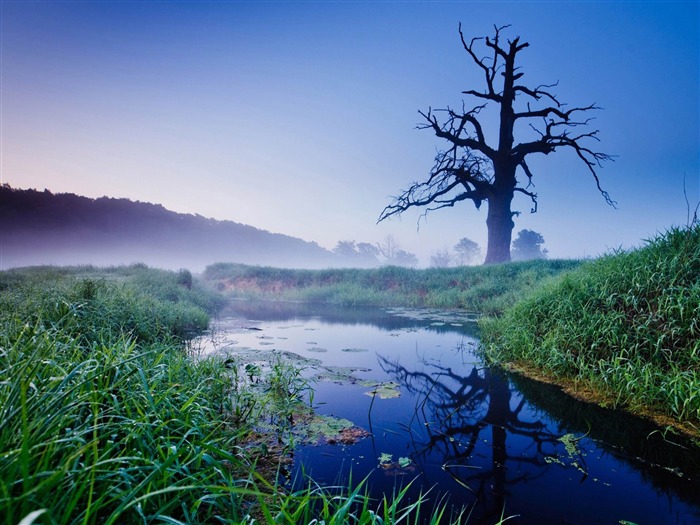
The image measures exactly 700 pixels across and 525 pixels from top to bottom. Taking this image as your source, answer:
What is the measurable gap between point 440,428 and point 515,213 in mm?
19709

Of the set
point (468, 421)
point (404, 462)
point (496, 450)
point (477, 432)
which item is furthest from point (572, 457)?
point (404, 462)

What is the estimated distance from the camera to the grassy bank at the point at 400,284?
45.3ft

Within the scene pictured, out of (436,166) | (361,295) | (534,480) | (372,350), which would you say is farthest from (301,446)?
(436,166)

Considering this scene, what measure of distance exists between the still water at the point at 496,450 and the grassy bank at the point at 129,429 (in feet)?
1.18

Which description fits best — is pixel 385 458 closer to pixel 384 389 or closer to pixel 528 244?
pixel 384 389

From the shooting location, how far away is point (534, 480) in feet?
9.29

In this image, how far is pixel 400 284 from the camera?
18.3 metres

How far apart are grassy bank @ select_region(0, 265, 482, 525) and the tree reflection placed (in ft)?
2.05

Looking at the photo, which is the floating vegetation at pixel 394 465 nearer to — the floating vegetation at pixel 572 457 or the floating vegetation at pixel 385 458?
the floating vegetation at pixel 385 458

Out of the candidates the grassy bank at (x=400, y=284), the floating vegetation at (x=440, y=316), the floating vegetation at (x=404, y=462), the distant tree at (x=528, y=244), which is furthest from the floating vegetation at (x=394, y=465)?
the distant tree at (x=528, y=244)

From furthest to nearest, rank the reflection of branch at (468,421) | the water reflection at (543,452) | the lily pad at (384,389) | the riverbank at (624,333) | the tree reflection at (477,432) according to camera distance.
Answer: the lily pad at (384,389) < the riverbank at (624,333) < the reflection of branch at (468,421) < the tree reflection at (477,432) < the water reflection at (543,452)

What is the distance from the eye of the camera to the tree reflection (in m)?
2.86

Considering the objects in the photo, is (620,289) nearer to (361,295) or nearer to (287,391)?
(287,391)

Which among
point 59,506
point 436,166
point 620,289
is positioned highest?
point 436,166
